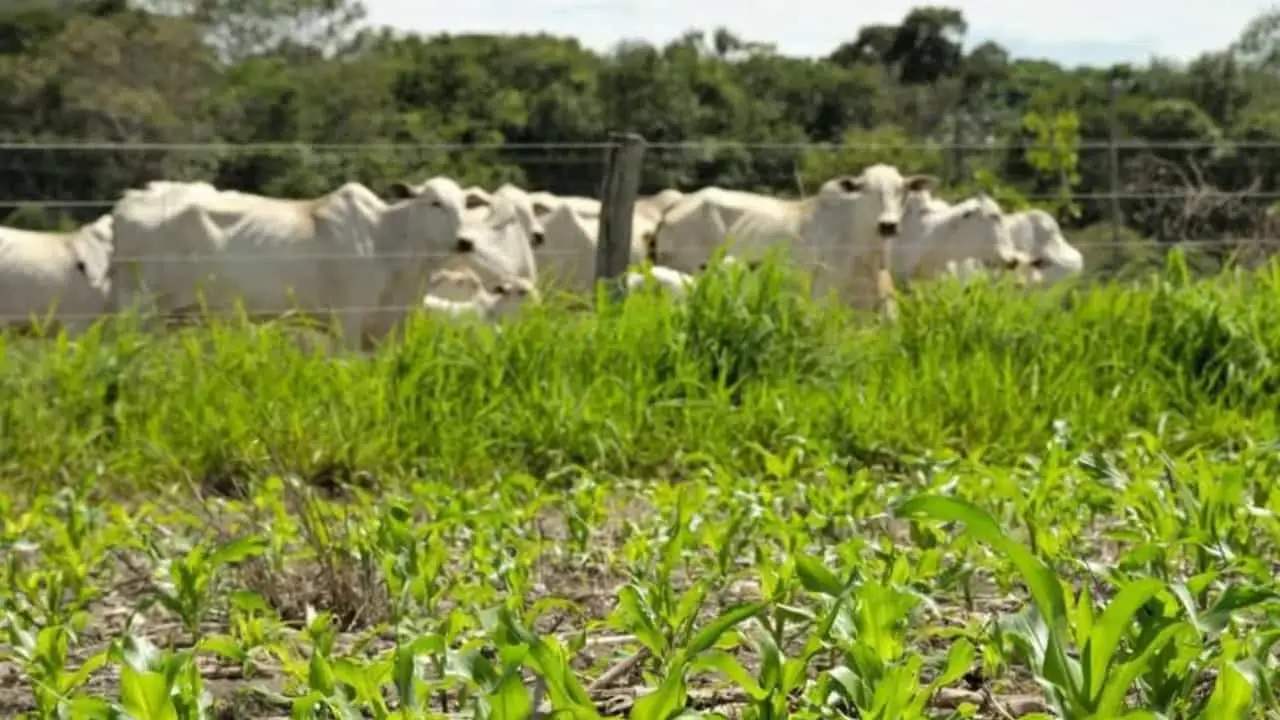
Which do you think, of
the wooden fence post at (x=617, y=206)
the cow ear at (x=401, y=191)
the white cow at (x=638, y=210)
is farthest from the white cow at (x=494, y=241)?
the wooden fence post at (x=617, y=206)

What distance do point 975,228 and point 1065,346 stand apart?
5806 millimetres

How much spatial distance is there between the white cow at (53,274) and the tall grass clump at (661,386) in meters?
5.47

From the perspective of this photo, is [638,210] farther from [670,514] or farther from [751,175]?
[670,514]

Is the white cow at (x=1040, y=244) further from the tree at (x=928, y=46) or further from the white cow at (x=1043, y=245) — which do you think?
the tree at (x=928, y=46)

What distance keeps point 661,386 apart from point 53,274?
692cm

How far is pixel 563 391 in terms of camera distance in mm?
4395

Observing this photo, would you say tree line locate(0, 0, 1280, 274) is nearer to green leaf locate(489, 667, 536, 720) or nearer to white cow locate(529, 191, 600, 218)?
white cow locate(529, 191, 600, 218)

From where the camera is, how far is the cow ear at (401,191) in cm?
1018

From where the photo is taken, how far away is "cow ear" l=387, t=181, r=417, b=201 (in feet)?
33.4

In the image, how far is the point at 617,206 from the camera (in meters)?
6.14

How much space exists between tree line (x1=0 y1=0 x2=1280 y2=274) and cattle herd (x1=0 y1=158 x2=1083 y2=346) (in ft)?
12.8

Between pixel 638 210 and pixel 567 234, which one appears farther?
pixel 638 210

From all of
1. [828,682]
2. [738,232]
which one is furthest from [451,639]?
[738,232]

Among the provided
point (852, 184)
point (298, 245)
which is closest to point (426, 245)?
point (298, 245)
